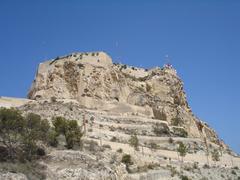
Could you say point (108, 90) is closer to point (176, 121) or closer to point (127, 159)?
point (176, 121)

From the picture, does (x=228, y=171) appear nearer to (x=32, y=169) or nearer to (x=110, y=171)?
(x=110, y=171)

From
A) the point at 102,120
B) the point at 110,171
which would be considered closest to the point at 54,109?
the point at 102,120

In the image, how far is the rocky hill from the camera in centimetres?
3312

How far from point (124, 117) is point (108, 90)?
7.08 m

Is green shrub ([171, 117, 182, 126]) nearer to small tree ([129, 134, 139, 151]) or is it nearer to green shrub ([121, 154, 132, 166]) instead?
small tree ([129, 134, 139, 151])

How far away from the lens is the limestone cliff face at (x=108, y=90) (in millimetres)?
56219

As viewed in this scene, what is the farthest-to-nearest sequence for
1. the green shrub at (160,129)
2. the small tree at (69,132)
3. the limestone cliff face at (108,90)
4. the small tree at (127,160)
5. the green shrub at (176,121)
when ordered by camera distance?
the green shrub at (176,121) < the limestone cliff face at (108,90) < the green shrub at (160,129) < the small tree at (127,160) < the small tree at (69,132)

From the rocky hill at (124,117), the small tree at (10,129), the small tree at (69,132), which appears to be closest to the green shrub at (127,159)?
the rocky hill at (124,117)

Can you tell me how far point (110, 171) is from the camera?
81.9 feet

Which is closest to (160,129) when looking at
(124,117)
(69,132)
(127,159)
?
(124,117)

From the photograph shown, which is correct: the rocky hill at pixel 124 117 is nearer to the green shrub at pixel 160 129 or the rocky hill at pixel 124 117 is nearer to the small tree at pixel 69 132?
the green shrub at pixel 160 129

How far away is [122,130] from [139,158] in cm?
1064

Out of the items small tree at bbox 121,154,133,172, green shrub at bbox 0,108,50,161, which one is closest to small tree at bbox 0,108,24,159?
green shrub at bbox 0,108,50,161

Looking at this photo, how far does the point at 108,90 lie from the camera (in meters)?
58.2
